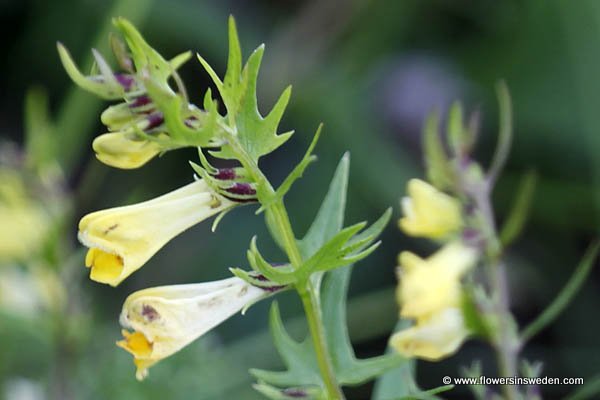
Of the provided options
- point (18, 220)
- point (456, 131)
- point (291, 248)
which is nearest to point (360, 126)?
point (18, 220)

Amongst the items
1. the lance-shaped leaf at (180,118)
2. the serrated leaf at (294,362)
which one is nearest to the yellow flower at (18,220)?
the serrated leaf at (294,362)

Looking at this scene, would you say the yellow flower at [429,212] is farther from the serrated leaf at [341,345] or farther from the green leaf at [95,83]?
the green leaf at [95,83]

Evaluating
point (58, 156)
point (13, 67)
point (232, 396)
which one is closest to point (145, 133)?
point (232, 396)

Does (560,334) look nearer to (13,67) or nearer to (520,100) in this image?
(520,100)

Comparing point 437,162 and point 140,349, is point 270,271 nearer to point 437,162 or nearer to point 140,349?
point 140,349

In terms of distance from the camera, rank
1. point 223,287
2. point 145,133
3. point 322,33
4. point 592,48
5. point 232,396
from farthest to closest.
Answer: point 322,33
point 592,48
point 232,396
point 223,287
point 145,133

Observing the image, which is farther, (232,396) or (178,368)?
(232,396)

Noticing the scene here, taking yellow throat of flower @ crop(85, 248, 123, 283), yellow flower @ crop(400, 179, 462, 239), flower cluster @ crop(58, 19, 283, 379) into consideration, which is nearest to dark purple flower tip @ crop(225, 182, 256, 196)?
flower cluster @ crop(58, 19, 283, 379)
